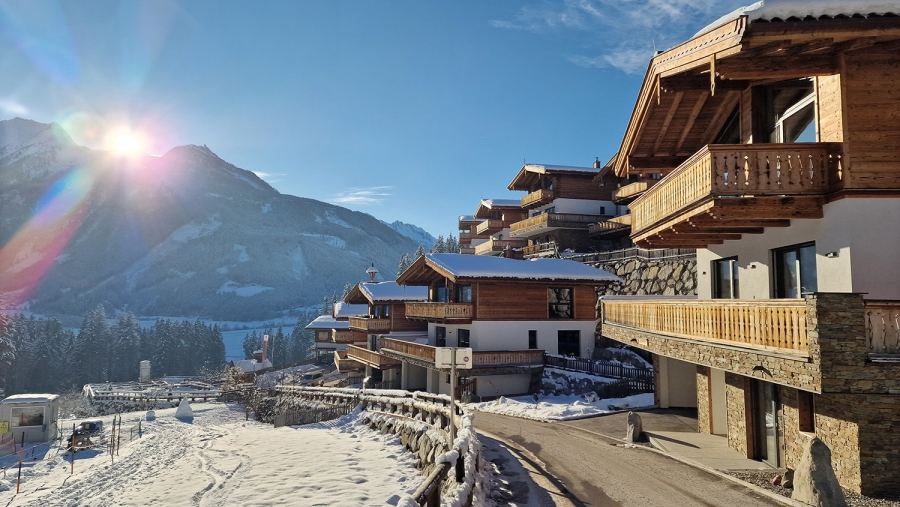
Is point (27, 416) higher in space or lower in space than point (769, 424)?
lower

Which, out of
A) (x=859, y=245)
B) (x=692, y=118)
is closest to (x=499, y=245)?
(x=692, y=118)

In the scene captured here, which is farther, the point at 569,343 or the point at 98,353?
the point at 98,353

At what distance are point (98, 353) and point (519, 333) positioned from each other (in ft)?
319

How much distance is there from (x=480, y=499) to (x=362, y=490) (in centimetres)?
474

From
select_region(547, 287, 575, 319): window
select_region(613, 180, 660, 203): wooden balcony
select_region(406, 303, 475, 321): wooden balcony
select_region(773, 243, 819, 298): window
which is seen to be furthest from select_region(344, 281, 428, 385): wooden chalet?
select_region(773, 243, 819, 298): window

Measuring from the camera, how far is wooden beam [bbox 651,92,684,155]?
628 inches

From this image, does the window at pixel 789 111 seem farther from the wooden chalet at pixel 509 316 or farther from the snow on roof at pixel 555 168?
the snow on roof at pixel 555 168

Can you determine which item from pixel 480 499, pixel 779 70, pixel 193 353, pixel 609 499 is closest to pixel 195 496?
pixel 480 499

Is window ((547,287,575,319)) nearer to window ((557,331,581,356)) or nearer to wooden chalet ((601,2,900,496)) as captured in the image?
window ((557,331,581,356))

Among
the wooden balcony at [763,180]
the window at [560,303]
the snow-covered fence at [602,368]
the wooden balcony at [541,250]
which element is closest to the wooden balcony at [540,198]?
the wooden balcony at [541,250]

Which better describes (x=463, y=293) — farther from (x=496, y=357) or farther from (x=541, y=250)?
(x=541, y=250)

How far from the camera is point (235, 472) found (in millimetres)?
18422

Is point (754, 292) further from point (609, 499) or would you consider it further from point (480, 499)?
point (480, 499)

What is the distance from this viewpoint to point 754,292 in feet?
46.6
